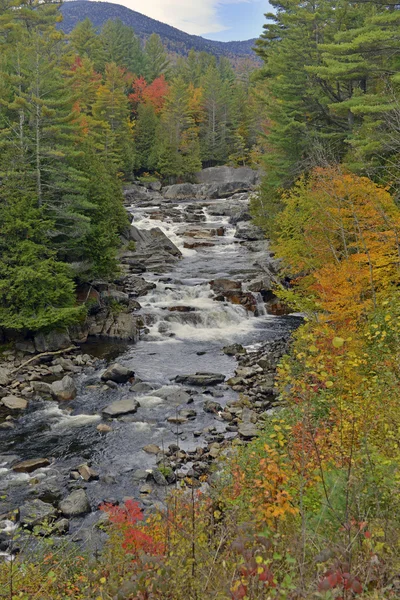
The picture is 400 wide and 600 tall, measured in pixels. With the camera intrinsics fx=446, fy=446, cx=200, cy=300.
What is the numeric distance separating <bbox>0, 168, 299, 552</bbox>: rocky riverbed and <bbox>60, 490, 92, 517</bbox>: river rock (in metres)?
0.03

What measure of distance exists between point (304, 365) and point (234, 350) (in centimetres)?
941

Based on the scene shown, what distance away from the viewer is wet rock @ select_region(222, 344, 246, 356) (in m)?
22.0

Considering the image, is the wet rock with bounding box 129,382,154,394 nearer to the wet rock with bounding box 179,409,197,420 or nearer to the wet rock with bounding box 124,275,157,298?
the wet rock with bounding box 179,409,197,420

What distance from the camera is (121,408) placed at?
16.4 m

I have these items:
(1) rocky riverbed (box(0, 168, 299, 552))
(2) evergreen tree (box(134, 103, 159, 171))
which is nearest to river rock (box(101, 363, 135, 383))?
(1) rocky riverbed (box(0, 168, 299, 552))

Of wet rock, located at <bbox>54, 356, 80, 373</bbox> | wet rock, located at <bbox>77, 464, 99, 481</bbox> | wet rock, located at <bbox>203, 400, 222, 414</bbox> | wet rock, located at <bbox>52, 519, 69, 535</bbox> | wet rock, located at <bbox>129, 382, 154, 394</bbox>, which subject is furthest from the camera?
wet rock, located at <bbox>54, 356, 80, 373</bbox>

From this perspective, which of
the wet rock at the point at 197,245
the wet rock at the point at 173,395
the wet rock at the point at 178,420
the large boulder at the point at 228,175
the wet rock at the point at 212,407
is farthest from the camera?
the large boulder at the point at 228,175

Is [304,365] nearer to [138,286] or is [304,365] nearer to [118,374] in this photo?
[118,374]

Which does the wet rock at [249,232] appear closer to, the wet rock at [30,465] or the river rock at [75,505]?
the wet rock at [30,465]

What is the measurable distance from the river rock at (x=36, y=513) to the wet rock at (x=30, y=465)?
162cm

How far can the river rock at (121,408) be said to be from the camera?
53.1 ft

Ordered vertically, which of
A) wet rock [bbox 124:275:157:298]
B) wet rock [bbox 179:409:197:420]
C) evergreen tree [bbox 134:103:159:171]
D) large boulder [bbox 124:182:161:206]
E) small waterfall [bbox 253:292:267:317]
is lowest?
wet rock [bbox 179:409:197:420]

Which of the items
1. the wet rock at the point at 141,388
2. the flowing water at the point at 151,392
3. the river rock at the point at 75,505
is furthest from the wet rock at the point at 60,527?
the wet rock at the point at 141,388

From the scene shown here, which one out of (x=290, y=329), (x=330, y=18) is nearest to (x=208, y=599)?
(x=290, y=329)
